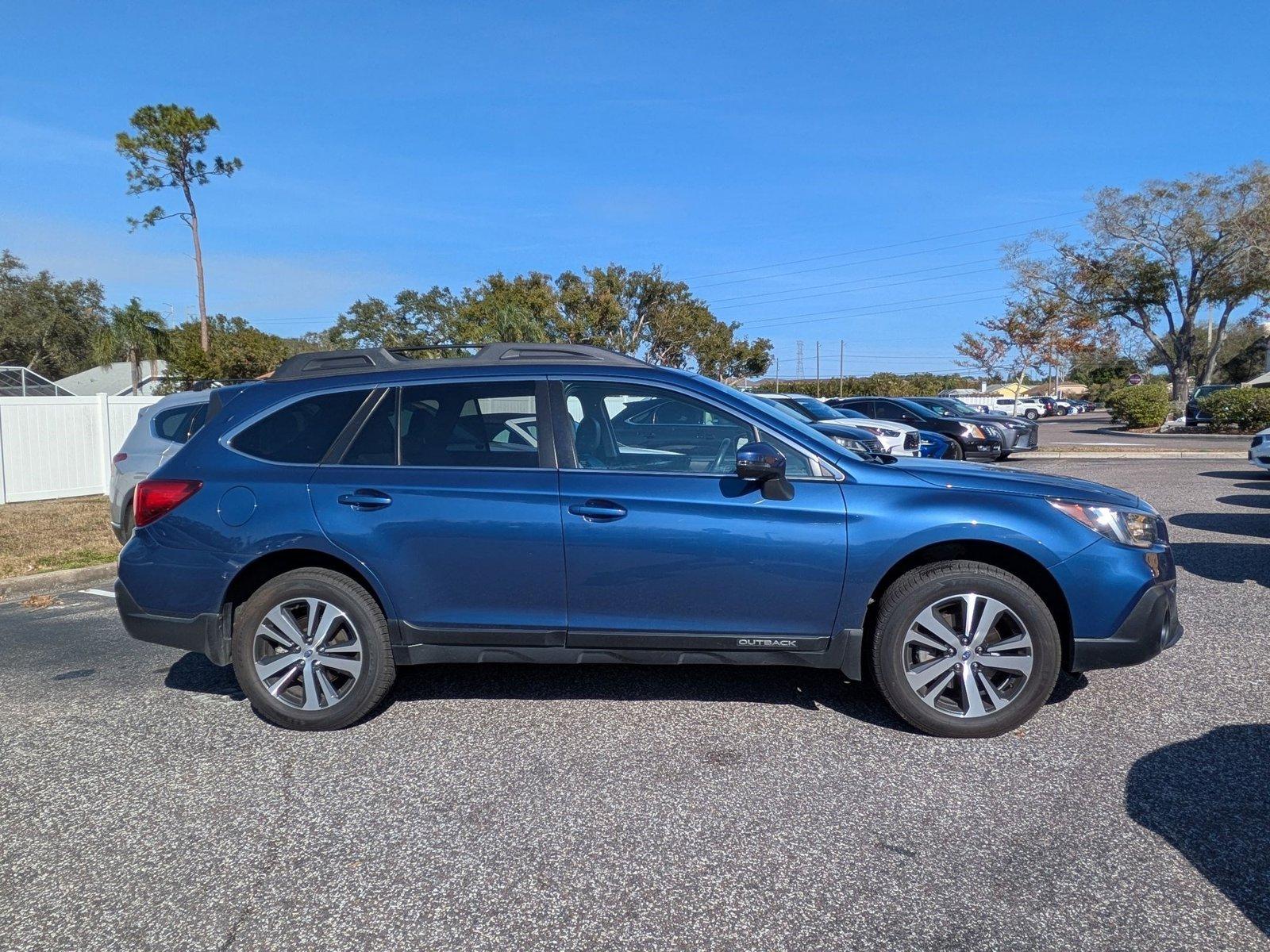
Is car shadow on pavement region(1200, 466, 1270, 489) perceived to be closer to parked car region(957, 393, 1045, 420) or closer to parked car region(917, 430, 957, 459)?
parked car region(917, 430, 957, 459)

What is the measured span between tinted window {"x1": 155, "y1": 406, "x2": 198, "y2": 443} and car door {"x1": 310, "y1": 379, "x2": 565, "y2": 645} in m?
5.95

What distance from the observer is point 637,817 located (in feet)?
11.4

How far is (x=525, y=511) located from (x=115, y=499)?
7057 mm

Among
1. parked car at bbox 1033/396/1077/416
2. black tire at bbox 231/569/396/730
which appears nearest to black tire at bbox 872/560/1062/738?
black tire at bbox 231/569/396/730

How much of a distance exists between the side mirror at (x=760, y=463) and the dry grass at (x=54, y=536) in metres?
7.78

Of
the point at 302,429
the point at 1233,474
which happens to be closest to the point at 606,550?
the point at 302,429

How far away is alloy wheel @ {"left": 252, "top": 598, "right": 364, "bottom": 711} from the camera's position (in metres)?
4.34

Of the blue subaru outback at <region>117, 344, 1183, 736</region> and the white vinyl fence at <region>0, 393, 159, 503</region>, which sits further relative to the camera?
the white vinyl fence at <region>0, 393, 159, 503</region>

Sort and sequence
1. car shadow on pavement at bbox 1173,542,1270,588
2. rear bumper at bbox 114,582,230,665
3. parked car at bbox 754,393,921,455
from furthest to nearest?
parked car at bbox 754,393,921,455, car shadow on pavement at bbox 1173,542,1270,588, rear bumper at bbox 114,582,230,665

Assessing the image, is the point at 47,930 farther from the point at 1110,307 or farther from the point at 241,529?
the point at 1110,307

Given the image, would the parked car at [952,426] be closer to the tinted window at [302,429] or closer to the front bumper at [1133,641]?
the front bumper at [1133,641]

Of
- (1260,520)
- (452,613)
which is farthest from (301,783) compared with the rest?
(1260,520)

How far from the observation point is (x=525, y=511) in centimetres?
422

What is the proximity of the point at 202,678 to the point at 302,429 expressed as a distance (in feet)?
6.00
